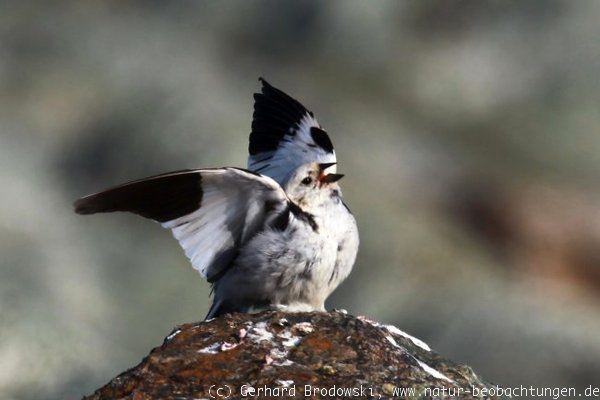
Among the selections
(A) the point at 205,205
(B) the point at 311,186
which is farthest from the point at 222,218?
(B) the point at 311,186

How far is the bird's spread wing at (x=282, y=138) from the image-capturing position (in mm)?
11305

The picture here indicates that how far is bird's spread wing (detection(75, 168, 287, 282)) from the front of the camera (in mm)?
9312

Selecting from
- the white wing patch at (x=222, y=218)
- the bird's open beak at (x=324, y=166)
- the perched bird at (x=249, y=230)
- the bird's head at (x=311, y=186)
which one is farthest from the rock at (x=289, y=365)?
the bird's open beak at (x=324, y=166)

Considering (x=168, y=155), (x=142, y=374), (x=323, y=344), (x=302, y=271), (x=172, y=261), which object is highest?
(x=168, y=155)

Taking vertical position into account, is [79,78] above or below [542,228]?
above

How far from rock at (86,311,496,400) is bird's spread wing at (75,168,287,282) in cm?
113

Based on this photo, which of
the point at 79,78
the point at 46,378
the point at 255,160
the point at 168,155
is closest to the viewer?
the point at 255,160

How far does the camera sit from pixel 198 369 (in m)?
7.94

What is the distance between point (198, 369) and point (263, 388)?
0.45 m

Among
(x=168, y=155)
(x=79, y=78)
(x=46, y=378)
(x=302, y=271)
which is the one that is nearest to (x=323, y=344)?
(x=302, y=271)

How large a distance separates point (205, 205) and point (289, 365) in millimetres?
1971

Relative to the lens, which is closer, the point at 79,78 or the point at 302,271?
the point at 302,271

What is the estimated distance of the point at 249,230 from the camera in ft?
32.2

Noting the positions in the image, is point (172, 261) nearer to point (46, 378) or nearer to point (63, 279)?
point (63, 279)
